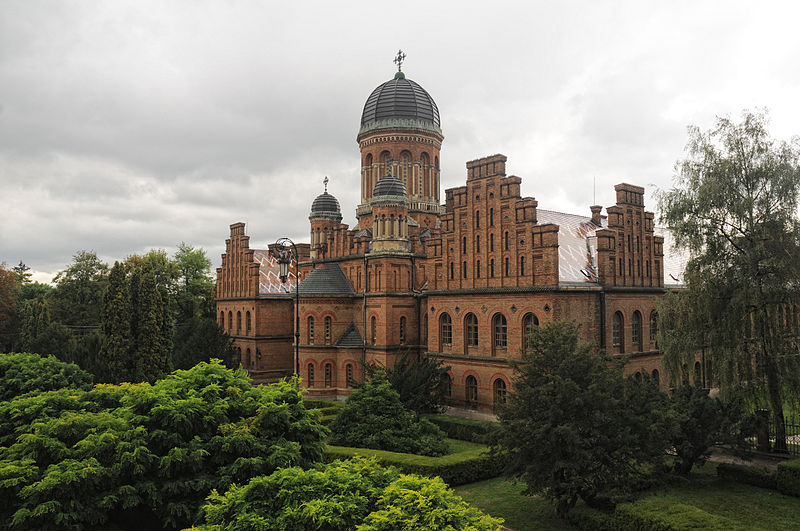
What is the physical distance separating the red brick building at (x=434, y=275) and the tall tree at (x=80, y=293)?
1577 cm

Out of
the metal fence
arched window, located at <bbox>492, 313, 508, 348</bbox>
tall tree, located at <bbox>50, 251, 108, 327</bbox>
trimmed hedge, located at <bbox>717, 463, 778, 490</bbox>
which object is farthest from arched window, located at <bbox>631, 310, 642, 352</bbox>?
tall tree, located at <bbox>50, 251, 108, 327</bbox>

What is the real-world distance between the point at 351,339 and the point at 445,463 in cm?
2005

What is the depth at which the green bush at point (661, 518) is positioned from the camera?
45.6 ft

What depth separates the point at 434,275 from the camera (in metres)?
35.8

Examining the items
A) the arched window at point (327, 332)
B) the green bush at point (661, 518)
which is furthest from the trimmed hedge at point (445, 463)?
the arched window at point (327, 332)

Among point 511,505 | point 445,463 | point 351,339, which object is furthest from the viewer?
point 351,339

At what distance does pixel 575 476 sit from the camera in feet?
52.5

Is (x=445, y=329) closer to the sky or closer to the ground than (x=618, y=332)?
closer to the sky

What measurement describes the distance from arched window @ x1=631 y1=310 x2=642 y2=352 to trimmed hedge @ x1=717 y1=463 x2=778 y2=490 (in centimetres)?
1266

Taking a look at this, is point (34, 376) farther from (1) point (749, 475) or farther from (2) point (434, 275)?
(1) point (749, 475)

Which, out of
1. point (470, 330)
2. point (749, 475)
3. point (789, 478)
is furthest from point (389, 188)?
point (789, 478)

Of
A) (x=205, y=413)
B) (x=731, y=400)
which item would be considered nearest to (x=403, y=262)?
(x=731, y=400)

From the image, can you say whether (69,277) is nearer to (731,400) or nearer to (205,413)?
(205,413)

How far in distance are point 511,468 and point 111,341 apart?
94.7ft
